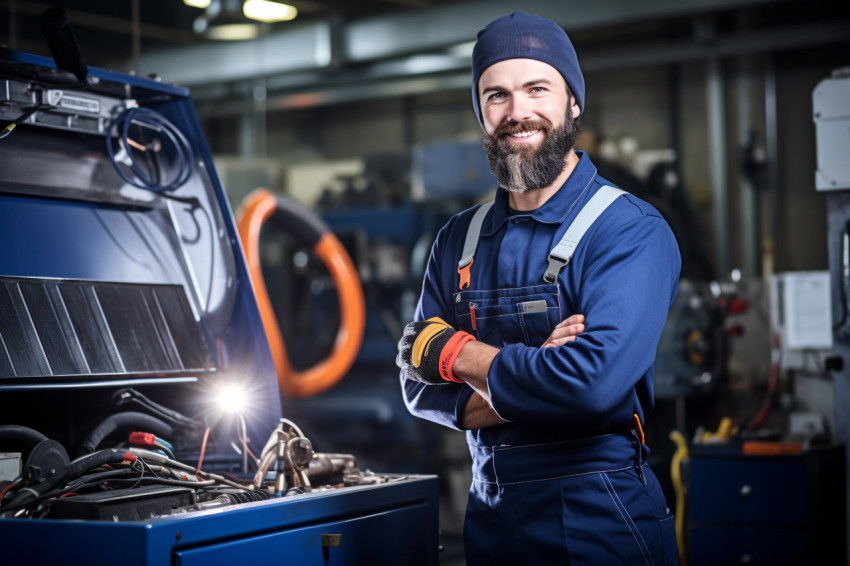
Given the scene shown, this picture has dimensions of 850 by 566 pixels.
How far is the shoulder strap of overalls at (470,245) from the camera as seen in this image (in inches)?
76.0

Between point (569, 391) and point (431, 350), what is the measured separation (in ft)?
0.96

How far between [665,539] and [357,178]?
511cm

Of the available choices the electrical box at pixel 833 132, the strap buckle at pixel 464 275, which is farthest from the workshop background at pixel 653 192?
the strap buckle at pixel 464 275

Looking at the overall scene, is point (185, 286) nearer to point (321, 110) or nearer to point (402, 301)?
point (402, 301)

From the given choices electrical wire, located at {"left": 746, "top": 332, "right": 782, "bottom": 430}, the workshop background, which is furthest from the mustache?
electrical wire, located at {"left": 746, "top": 332, "right": 782, "bottom": 430}

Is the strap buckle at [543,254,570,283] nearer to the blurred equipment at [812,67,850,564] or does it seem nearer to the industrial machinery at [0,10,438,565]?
the industrial machinery at [0,10,438,565]

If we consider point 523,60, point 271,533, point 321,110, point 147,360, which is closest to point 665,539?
point 271,533

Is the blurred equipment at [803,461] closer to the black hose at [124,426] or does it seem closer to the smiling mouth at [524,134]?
the smiling mouth at [524,134]

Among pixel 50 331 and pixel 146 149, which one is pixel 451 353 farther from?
pixel 146 149

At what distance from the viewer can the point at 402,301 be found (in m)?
5.77

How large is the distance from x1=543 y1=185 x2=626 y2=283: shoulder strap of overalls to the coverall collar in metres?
0.04

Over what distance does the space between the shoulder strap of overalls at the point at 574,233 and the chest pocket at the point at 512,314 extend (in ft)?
0.11

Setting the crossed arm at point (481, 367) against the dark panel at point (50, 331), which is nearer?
the crossed arm at point (481, 367)

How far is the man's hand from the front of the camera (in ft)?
5.58
